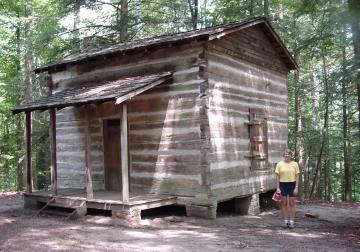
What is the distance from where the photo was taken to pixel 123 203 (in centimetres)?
968

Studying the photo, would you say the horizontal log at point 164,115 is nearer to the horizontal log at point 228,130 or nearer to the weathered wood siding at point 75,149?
the horizontal log at point 228,130

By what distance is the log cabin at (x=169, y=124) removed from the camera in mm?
10594

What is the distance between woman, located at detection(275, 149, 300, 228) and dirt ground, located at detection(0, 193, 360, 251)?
0.52 metres

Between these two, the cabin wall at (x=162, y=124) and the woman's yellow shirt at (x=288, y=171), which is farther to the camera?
the cabin wall at (x=162, y=124)

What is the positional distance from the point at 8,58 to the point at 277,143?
19.7m

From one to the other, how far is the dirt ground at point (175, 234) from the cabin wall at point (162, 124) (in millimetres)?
1106

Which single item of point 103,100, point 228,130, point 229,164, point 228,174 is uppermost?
point 103,100

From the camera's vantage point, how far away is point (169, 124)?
11188 millimetres

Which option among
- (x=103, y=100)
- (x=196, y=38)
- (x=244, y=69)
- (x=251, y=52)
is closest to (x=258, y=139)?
(x=244, y=69)

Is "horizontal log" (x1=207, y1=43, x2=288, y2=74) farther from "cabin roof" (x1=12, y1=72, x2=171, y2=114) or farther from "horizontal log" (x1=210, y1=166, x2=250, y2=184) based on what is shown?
"horizontal log" (x1=210, y1=166, x2=250, y2=184)

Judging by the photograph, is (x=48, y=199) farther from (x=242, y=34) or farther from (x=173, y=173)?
(x=242, y=34)

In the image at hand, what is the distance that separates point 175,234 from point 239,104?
4839 mm

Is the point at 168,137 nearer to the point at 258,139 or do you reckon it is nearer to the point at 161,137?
the point at 161,137

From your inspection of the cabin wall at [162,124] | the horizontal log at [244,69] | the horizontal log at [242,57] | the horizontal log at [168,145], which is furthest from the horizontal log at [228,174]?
the horizontal log at [242,57]
